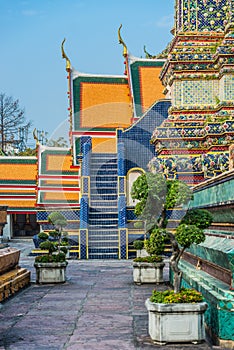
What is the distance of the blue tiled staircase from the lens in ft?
51.2

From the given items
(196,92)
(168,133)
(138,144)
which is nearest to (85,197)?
(138,144)

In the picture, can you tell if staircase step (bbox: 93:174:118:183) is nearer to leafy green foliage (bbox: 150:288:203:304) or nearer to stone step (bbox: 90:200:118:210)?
stone step (bbox: 90:200:118:210)

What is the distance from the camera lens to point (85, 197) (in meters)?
16.6

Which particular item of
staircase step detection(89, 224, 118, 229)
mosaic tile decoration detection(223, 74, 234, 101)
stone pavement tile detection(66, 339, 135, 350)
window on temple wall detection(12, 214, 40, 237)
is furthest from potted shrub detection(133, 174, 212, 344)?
window on temple wall detection(12, 214, 40, 237)

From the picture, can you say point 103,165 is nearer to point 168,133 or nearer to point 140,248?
point 140,248

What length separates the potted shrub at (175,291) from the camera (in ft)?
16.7

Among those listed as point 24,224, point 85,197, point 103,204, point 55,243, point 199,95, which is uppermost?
point 199,95

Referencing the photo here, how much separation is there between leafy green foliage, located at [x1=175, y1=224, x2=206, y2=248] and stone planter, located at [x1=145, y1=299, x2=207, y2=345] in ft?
2.23

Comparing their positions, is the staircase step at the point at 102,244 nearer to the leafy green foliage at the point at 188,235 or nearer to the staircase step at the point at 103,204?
the staircase step at the point at 103,204

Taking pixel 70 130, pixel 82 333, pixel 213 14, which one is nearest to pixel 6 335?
pixel 82 333

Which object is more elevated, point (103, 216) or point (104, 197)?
point (104, 197)

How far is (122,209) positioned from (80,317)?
9323 mm

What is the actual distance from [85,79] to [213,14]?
905 centimetres

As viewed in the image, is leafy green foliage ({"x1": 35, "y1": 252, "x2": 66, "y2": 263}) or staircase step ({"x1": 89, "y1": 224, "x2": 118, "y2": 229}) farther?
staircase step ({"x1": 89, "y1": 224, "x2": 118, "y2": 229})
